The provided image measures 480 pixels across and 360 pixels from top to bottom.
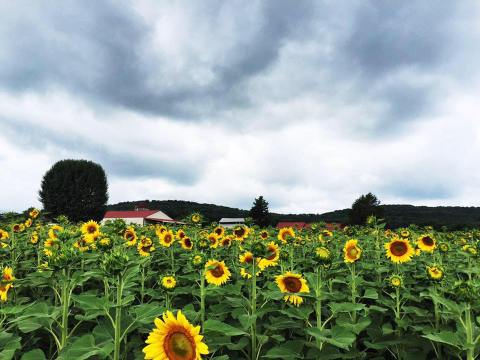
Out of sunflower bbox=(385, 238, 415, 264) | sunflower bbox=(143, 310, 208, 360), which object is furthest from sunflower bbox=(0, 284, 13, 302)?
sunflower bbox=(385, 238, 415, 264)

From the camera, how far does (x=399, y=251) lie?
5.61m

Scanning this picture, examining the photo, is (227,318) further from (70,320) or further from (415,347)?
(415,347)

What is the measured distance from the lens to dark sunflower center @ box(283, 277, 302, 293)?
3957 millimetres

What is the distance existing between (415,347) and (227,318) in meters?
2.00

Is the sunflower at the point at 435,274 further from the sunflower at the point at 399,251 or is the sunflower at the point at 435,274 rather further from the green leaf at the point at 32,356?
the green leaf at the point at 32,356

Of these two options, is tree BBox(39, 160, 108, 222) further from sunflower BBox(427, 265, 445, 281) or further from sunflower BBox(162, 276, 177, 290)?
sunflower BBox(427, 265, 445, 281)

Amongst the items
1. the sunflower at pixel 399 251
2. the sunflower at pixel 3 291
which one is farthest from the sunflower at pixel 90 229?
the sunflower at pixel 399 251

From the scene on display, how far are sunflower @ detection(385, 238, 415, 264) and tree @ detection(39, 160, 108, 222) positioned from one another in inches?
2137

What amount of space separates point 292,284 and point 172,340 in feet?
6.73

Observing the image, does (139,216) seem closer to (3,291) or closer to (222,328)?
(3,291)

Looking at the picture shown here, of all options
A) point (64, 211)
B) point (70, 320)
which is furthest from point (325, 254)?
point (64, 211)

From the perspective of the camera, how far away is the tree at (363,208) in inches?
2180

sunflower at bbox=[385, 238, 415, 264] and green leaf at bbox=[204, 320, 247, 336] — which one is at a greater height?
sunflower at bbox=[385, 238, 415, 264]

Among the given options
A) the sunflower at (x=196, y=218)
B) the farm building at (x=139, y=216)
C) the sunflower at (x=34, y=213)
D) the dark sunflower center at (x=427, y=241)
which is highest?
the farm building at (x=139, y=216)
